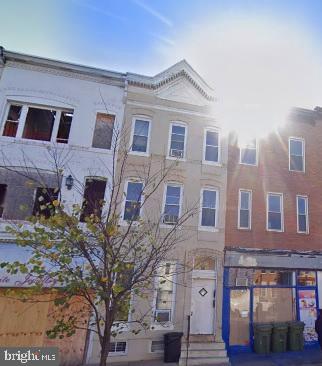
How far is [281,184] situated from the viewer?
44.4ft

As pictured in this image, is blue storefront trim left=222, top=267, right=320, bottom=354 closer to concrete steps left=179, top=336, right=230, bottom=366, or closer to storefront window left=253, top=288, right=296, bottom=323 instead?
storefront window left=253, top=288, right=296, bottom=323

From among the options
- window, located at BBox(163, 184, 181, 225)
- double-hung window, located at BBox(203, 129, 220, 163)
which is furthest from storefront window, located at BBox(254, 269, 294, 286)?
double-hung window, located at BBox(203, 129, 220, 163)

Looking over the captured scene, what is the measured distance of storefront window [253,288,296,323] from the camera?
12.0 metres

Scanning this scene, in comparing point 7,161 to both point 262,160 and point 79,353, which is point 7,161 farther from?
point 262,160

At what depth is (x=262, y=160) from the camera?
44.4 ft

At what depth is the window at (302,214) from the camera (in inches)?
528

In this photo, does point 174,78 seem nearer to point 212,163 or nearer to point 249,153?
point 212,163

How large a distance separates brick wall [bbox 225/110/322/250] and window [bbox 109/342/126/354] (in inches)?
232

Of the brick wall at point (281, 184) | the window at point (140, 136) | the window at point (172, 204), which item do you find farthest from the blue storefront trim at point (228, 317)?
the window at point (140, 136)

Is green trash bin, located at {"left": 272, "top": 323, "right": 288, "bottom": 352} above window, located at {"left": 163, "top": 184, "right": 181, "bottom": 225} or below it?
below

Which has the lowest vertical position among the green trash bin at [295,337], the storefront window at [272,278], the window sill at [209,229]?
the green trash bin at [295,337]

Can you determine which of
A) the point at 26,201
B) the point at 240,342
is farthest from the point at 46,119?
the point at 240,342

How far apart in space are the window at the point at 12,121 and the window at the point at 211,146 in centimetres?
864

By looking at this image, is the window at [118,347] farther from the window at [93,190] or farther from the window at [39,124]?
the window at [39,124]
